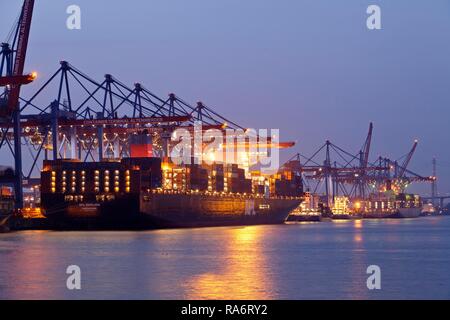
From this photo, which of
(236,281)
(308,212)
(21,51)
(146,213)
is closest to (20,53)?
(21,51)

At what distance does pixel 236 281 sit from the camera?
104ft

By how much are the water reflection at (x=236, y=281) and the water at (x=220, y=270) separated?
0.11 ft

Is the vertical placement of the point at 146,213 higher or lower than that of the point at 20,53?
lower

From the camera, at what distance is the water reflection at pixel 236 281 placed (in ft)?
92.3

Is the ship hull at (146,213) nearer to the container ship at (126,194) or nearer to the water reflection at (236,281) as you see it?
the container ship at (126,194)

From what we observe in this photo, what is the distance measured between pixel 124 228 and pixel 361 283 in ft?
159

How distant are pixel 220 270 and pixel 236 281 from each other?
4.33 metres

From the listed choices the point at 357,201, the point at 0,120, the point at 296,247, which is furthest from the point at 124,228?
the point at 357,201

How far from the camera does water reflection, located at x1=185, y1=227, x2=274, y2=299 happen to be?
28.1m
